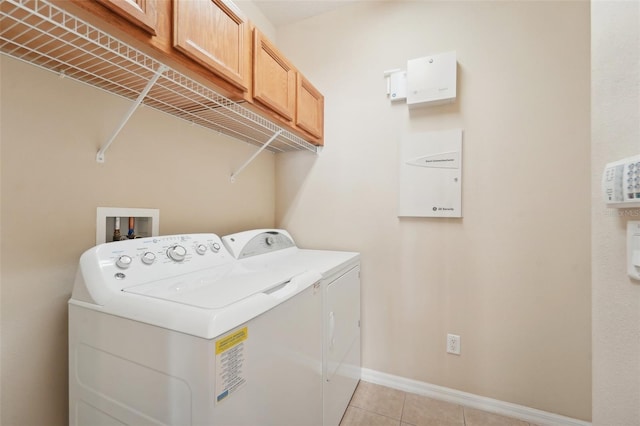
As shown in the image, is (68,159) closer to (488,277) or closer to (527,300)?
(488,277)

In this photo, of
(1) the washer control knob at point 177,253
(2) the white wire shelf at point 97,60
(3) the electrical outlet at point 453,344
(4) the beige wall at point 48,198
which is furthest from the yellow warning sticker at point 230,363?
(3) the electrical outlet at point 453,344

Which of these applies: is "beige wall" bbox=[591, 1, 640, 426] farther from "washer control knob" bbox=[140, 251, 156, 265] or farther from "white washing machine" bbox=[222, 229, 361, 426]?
"washer control knob" bbox=[140, 251, 156, 265]

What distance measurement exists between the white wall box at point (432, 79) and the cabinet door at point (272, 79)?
81cm

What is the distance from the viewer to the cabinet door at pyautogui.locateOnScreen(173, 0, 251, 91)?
96 centimetres

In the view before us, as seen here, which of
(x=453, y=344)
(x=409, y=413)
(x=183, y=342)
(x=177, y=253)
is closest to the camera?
(x=183, y=342)

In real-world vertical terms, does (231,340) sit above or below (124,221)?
below

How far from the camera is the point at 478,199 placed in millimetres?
1753

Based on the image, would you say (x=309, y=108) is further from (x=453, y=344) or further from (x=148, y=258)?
(x=453, y=344)

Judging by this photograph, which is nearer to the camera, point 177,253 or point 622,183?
point 622,183

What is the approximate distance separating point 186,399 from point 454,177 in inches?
71.2

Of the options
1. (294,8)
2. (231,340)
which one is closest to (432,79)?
(294,8)

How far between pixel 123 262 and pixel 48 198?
0.37 meters

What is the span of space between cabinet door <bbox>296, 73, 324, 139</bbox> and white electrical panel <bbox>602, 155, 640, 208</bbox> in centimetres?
149

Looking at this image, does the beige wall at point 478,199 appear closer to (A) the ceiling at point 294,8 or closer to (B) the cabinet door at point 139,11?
(A) the ceiling at point 294,8
